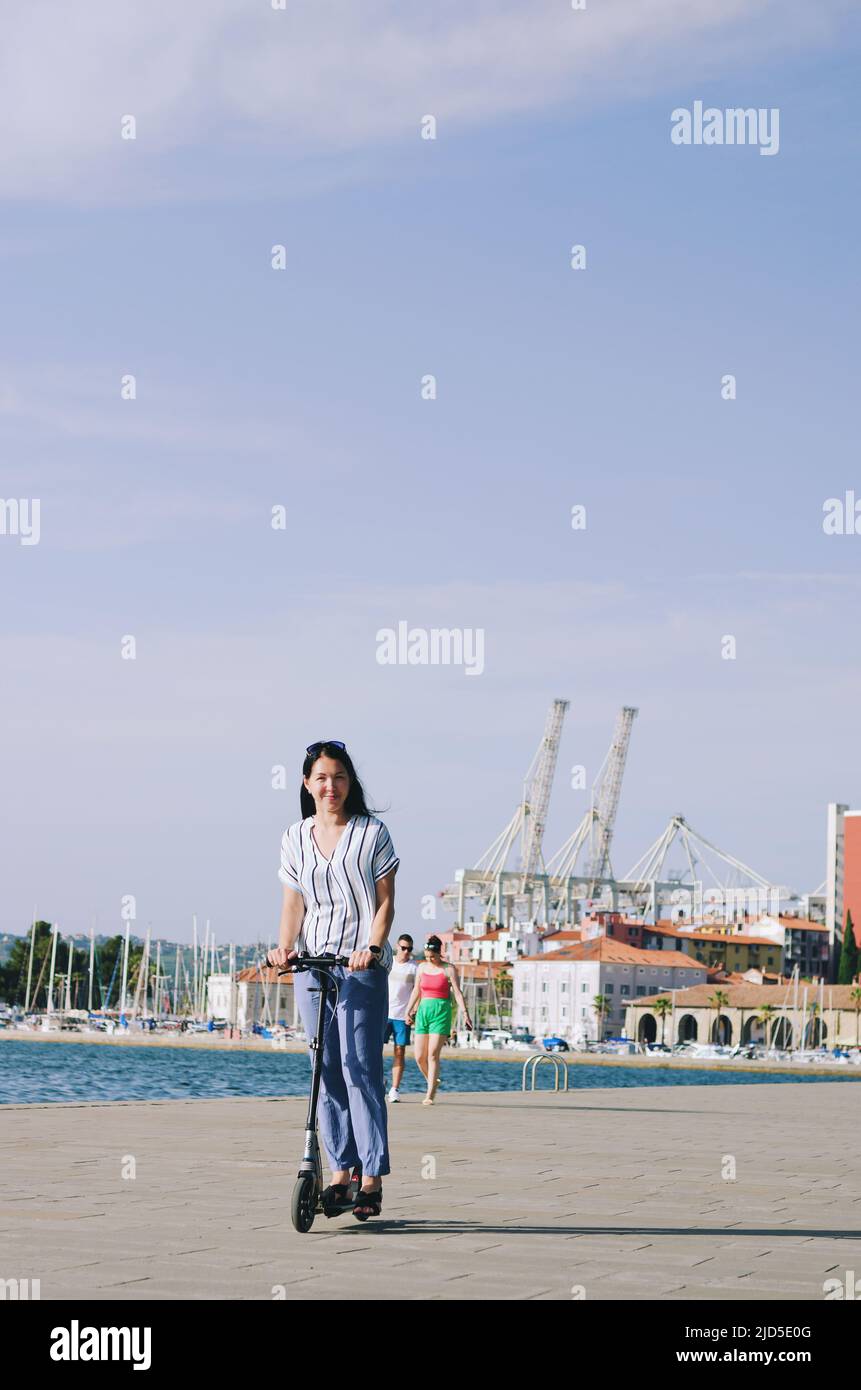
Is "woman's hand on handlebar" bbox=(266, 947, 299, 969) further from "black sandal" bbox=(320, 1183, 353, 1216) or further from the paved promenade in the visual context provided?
the paved promenade

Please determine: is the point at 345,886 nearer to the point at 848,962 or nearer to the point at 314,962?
the point at 314,962

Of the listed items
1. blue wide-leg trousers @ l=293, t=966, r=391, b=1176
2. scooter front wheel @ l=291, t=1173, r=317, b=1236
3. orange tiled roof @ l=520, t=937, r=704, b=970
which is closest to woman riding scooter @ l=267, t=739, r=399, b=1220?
blue wide-leg trousers @ l=293, t=966, r=391, b=1176

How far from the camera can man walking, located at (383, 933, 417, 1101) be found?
18.0m

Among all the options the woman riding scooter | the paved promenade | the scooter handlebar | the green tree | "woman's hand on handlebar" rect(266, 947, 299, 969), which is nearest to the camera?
the paved promenade

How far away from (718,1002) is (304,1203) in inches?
6147

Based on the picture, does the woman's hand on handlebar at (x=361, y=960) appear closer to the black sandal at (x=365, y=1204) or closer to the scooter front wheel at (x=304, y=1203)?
the scooter front wheel at (x=304, y=1203)

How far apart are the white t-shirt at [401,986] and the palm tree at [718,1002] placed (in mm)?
145429

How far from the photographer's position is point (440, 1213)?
852 cm

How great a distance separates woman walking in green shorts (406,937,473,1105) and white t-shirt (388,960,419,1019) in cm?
9

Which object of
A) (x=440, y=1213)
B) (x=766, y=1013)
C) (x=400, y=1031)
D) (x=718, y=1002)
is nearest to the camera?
(x=440, y=1213)

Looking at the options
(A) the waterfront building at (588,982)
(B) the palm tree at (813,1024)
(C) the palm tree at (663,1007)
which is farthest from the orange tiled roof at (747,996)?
(A) the waterfront building at (588,982)

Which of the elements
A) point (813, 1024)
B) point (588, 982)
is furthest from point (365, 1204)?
point (588, 982)

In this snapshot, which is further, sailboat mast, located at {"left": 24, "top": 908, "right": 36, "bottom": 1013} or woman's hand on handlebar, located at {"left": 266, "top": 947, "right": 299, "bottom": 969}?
sailboat mast, located at {"left": 24, "top": 908, "right": 36, "bottom": 1013}
